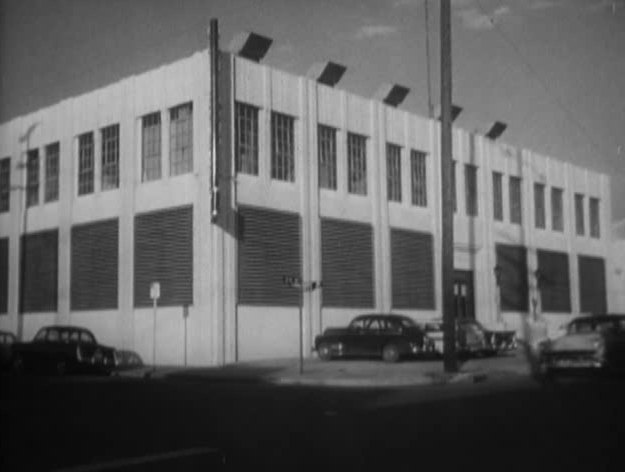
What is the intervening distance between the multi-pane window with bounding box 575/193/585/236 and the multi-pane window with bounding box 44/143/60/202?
29.7m

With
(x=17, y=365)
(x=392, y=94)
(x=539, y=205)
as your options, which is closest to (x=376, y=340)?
(x=17, y=365)

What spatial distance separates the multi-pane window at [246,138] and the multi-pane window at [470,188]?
14.3 meters

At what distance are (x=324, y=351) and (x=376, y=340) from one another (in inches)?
75.8

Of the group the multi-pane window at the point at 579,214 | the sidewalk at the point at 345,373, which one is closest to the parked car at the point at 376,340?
the sidewalk at the point at 345,373

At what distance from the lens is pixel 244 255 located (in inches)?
1064

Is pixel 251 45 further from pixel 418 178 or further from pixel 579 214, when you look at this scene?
pixel 579 214

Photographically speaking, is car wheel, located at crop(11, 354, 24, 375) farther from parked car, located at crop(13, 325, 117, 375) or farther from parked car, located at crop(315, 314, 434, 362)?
parked car, located at crop(315, 314, 434, 362)

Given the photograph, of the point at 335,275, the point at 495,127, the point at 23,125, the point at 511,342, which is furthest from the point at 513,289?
the point at 23,125

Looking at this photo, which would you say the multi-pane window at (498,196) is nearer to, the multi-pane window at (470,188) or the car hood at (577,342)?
the multi-pane window at (470,188)

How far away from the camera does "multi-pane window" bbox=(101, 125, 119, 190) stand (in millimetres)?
30047

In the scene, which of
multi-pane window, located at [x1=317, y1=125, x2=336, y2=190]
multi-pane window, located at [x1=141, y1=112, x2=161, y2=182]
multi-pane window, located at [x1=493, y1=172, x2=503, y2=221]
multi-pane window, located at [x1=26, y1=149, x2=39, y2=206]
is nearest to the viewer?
multi-pane window, located at [x1=141, y1=112, x2=161, y2=182]

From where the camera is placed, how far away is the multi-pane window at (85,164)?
3106 centimetres

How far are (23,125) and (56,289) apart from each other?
24.2 feet

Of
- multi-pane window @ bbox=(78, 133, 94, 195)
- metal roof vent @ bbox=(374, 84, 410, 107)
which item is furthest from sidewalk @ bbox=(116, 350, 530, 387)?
metal roof vent @ bbox=(374, 84, 410, 107)
